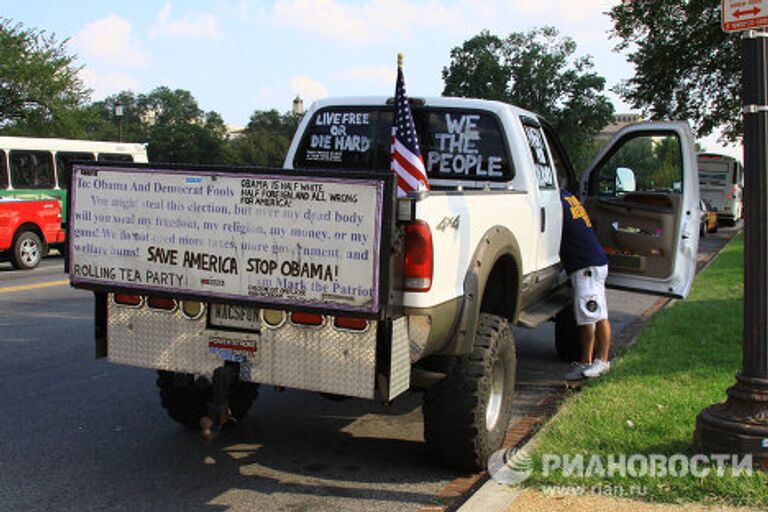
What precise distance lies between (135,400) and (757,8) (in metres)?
5.05

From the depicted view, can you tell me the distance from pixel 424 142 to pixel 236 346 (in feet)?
8.64

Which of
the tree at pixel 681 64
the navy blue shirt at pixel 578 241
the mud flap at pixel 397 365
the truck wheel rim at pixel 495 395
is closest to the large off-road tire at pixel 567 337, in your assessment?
the navy blue shirt at pixel 578 241

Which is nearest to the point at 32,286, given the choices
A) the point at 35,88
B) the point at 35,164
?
the point at 35,164

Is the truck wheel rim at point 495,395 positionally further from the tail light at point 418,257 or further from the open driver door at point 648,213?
the open driver door at point 648,213

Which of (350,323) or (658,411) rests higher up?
(350,323)

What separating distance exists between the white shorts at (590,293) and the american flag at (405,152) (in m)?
2.28

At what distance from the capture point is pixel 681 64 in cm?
3238

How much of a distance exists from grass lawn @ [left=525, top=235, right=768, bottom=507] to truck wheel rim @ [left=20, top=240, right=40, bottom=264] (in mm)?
12859

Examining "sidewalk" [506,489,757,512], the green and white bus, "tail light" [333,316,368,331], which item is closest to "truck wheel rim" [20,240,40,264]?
the green and white bus

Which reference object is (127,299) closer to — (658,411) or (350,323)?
(350,323)

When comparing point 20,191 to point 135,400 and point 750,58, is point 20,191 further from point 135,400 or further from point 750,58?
point 750,58

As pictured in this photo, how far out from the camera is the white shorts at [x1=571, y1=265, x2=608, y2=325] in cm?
679

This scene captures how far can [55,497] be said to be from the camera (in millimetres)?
4414

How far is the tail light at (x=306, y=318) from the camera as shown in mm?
4047
